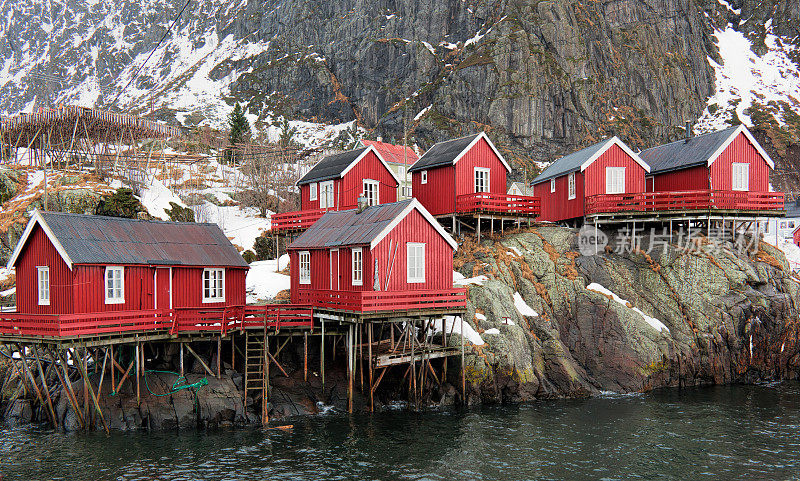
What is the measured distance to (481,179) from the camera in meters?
45.0

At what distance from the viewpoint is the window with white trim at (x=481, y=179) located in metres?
44.7

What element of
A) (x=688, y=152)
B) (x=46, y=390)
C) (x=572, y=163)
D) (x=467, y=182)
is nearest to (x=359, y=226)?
(x=467, y=182)

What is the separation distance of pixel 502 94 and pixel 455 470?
82.9m

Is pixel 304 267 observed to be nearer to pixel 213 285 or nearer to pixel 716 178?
pixel 213 285

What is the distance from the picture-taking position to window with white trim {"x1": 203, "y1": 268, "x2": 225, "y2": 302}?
32.6 m

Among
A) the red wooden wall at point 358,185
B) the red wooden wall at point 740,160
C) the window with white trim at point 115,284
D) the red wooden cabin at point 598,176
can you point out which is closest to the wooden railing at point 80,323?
the window with white trim at point 115,284

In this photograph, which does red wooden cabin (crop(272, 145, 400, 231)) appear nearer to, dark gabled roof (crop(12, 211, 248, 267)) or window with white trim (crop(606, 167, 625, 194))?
dark gabled roof (crop(12, 211, 248, 267))

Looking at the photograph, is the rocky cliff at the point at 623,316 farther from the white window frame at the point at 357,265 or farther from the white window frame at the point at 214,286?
the white window frame at the point at 214,286

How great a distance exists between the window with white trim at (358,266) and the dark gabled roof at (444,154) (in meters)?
14.2

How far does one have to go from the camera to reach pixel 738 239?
42.1 m

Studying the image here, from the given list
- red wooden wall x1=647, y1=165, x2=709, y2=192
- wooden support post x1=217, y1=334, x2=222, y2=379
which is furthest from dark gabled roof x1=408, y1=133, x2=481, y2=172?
wooden support post x1=217, y1=334, x2=222, y2=379

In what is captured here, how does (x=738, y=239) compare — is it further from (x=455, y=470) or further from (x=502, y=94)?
(x=502, y=94)

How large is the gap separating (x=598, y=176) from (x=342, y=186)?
17469mm

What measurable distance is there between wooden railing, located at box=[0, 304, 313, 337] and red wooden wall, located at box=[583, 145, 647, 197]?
22.7 m
